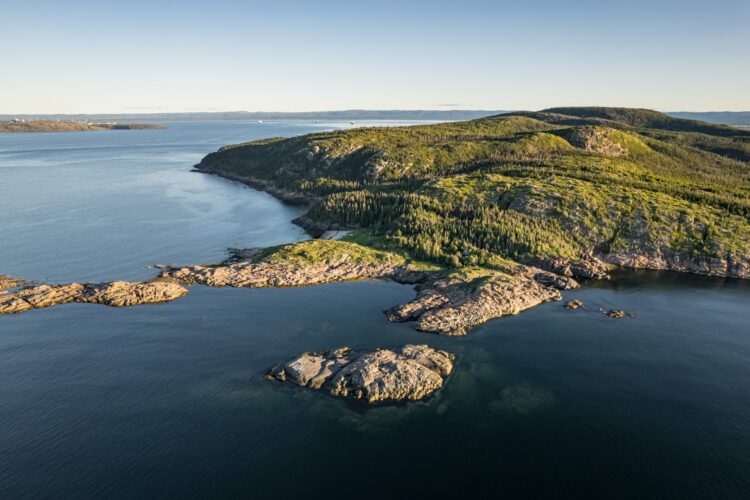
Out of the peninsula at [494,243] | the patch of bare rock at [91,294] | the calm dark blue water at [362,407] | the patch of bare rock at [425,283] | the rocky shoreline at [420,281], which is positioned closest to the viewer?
the calm dark blue water at [362,407]

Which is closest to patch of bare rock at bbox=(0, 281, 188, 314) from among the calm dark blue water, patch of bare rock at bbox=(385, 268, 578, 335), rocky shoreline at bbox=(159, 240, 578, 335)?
the calm dark blue water

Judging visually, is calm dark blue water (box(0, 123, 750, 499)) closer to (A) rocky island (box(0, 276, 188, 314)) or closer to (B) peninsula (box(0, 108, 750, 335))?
(A) rocky island (box(0, 276, 188, 314))

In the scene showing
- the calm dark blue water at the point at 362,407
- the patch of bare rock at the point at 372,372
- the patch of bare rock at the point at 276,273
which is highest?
the patch of bare rock at the point at 276,273

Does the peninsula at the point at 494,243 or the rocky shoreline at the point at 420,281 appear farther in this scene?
the peninsula at the point at 494,243

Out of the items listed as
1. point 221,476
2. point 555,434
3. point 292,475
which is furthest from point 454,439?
point 221,476

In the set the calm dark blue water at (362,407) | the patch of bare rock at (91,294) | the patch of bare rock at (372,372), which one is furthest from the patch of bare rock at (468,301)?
the patch of bare rock at (91,294)

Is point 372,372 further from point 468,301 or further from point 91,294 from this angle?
point 91,294

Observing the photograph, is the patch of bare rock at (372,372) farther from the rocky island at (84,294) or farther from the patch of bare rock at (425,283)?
the rocky island at (84,294)
